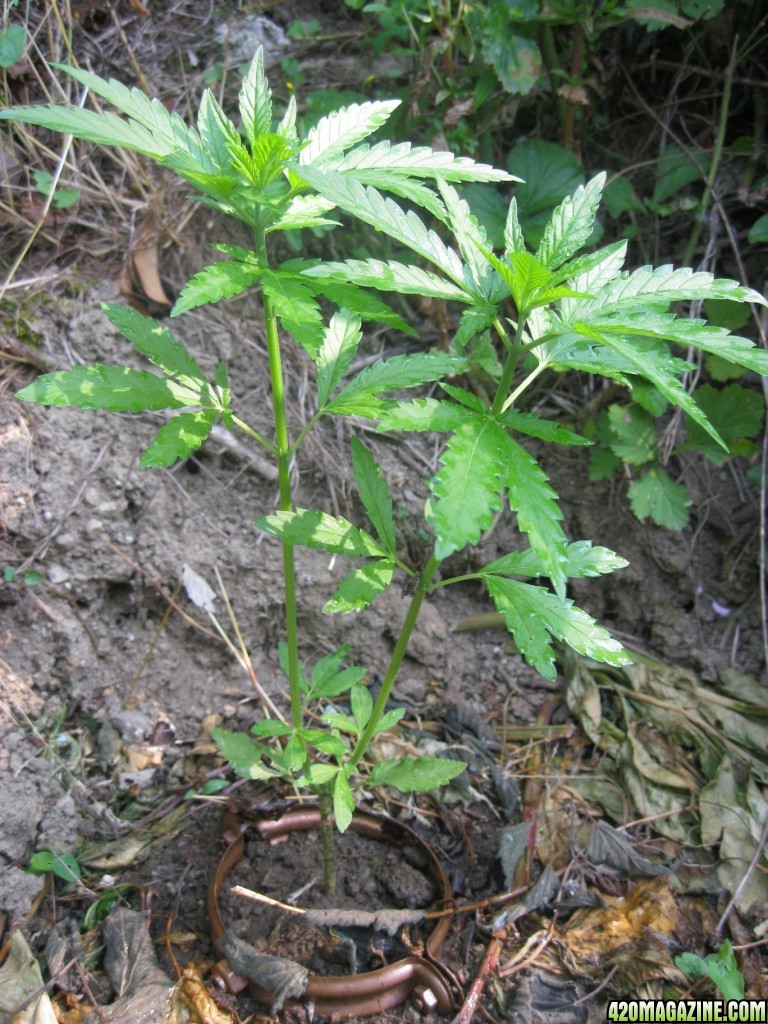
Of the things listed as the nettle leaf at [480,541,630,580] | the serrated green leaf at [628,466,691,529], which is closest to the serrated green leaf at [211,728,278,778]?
the nettle leaf at [480,541,630,580]

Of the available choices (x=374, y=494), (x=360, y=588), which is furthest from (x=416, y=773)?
(x=374, y=494)

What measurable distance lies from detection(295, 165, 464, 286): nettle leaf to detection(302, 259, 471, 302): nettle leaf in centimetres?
4

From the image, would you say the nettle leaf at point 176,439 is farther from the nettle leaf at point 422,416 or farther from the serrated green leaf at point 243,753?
the serrated green leaf at point 243,753

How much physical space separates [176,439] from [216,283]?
13.6 inches

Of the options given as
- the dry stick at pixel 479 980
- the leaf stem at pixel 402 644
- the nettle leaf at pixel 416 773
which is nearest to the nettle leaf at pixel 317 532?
the leaf stem at pixel 402 644

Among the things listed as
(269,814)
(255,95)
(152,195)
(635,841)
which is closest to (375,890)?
(269,814)

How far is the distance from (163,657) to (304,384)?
1.11m

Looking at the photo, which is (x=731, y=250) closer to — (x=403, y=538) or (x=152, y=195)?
(x=403, y=538)

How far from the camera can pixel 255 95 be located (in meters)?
1.34

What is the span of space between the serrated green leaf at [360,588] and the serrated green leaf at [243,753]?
0.63 meters

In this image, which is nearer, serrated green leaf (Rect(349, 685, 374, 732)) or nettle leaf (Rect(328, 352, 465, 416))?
nettle leaf (Rect(328, 352, 465, 416))

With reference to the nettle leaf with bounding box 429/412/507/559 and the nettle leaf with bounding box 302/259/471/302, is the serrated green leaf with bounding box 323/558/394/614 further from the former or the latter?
the nettle leaf with bounding box 302/259/471/302

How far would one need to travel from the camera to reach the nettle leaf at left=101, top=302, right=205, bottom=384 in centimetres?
154

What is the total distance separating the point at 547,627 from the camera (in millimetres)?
1447
